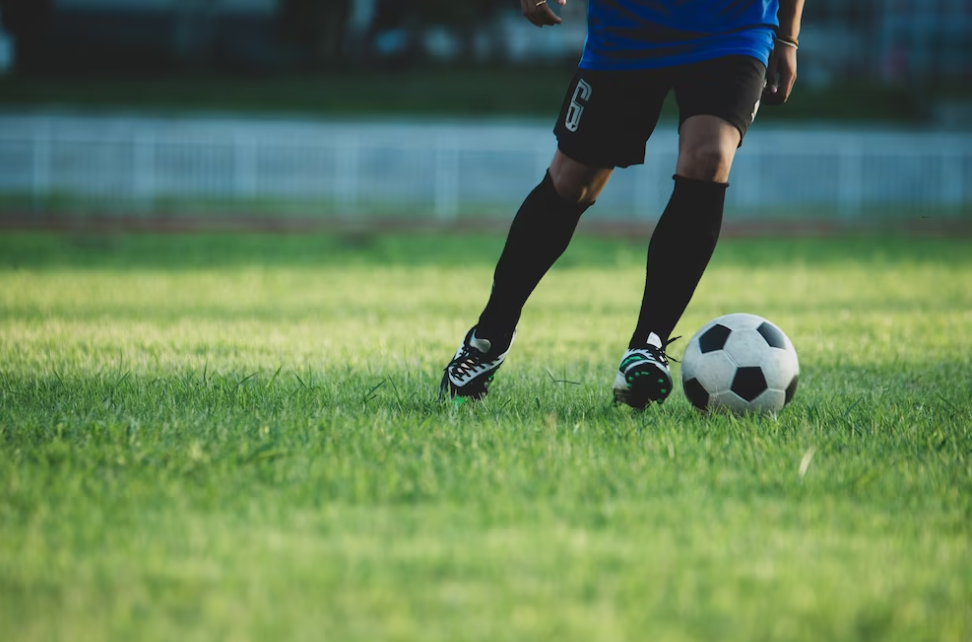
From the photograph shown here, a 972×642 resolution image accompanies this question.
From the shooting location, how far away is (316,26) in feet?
109

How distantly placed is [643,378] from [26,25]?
31.8 meters

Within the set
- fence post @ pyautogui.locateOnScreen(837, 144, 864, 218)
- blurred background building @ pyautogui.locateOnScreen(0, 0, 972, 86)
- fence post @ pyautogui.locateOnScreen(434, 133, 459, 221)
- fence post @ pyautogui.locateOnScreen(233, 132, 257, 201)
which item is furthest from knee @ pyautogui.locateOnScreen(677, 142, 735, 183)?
blurred background building @ pyautogui.locateOnScreen(0, 0, 972, 86)

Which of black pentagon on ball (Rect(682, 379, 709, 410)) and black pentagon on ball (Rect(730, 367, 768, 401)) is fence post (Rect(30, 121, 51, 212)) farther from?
black pentagon on ball (Rect(730, 367, 768, 401))

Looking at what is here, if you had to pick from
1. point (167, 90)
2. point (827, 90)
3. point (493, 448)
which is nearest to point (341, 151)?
point (167, 90)

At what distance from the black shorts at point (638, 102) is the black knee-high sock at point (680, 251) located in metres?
0.21

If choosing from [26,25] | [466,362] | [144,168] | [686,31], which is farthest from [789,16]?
[26,25]

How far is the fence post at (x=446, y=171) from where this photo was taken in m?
20.1

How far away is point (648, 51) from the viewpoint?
3.65 metres

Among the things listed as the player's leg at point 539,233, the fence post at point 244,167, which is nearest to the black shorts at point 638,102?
the player's leg at point 539,233

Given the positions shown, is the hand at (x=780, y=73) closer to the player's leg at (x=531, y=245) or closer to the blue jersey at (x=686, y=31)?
the blue jersey at (x=686, y=31)

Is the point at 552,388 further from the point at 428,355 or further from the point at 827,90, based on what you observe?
the point at 827,90

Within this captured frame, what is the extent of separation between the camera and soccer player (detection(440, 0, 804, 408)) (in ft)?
11.6

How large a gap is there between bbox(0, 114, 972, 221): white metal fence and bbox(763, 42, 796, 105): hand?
14329mm

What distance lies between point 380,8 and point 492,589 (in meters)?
35.1
